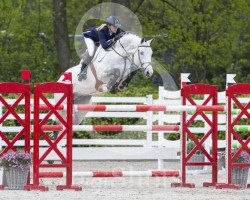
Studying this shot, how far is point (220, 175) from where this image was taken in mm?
12539

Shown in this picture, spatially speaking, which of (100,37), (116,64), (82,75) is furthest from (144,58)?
(82,75)

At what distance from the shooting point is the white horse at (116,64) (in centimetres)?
1227

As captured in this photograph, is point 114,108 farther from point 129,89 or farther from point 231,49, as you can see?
point 231,49

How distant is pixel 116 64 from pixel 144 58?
0.47 m

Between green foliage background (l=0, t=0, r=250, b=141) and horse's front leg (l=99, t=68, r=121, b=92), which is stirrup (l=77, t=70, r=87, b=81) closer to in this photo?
horse's front leg (l=99, t=68, r=121, b=92)

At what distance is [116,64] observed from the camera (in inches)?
493

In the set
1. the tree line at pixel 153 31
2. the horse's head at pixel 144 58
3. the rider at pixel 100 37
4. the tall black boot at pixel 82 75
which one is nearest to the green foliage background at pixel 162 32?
the tree line at pixel 153 31

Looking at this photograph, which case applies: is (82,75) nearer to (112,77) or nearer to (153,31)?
(112,77)

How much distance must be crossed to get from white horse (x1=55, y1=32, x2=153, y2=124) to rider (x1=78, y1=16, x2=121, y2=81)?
0.25 ft

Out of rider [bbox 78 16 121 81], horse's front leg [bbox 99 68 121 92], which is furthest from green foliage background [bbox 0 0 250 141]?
horse's front leg [bbox 99 68 121 92]

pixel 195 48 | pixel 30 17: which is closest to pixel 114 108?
pixel 195 48

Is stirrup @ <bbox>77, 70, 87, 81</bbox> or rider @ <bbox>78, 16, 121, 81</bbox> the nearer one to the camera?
rider @ <bbox>78, 16, 121, 81</bbox>

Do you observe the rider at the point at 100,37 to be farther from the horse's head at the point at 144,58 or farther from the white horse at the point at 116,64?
the horse's head at the point at 144,58

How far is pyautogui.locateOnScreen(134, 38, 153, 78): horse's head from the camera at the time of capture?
1213 centimetres
